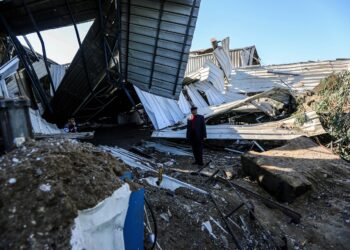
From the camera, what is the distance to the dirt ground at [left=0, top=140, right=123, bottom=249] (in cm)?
199

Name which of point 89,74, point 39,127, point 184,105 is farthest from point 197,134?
point 184,105

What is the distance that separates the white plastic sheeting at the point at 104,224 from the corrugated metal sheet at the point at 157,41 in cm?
615

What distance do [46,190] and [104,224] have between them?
0.52 metres

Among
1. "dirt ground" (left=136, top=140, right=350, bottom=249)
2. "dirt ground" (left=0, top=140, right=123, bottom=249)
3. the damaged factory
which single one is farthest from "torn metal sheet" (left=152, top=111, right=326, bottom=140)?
→ "dirt ground" (left=0, top=140, right=123, bottom=249)

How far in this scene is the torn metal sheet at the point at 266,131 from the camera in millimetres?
8224

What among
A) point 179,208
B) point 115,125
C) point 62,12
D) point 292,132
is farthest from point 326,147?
point 115,125

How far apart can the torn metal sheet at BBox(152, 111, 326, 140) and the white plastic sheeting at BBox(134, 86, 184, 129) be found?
1.81 feet

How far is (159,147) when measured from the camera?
9.02 metres

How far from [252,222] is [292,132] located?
457 centimetres

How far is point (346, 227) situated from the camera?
456cm

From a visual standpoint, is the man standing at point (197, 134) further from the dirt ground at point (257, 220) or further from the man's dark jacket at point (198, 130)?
the dirt ground at point (257, 220)

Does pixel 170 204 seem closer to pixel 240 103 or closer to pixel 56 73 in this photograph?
pixel 240 103

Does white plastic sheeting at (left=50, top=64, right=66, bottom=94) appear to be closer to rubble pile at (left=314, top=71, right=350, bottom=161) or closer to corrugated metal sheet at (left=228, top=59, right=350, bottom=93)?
corrugated metal sheet at (left=228, top=59, right=350, bottom=93)

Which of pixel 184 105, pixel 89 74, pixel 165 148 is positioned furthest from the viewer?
pixel 184 105
